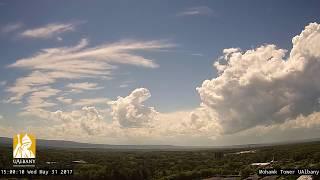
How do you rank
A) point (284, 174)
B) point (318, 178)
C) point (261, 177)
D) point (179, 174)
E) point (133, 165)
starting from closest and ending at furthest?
point (318, 178) < point (284, 174) < point (261, 177) < point (179, 174) < point (133, 165)

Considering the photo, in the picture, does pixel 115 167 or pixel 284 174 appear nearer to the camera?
pixel 284 174

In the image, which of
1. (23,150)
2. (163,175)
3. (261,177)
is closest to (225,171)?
(163,175)

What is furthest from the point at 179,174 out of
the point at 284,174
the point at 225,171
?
the point at 284,174

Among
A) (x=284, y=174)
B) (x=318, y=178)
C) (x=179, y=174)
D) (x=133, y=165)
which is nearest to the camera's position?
(x=318, y=178)

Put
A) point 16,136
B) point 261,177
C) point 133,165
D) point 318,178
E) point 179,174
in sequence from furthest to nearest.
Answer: point 133,165 < point 179,174 < point 261,177 < point 318,178 < point 16,136

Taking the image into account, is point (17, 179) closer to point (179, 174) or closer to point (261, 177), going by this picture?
point (179, 174)

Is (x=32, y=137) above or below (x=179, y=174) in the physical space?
above

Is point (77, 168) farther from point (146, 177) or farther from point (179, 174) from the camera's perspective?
point (179, 174)

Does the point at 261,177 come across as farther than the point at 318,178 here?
Yes

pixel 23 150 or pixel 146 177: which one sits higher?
pixel 23 150
